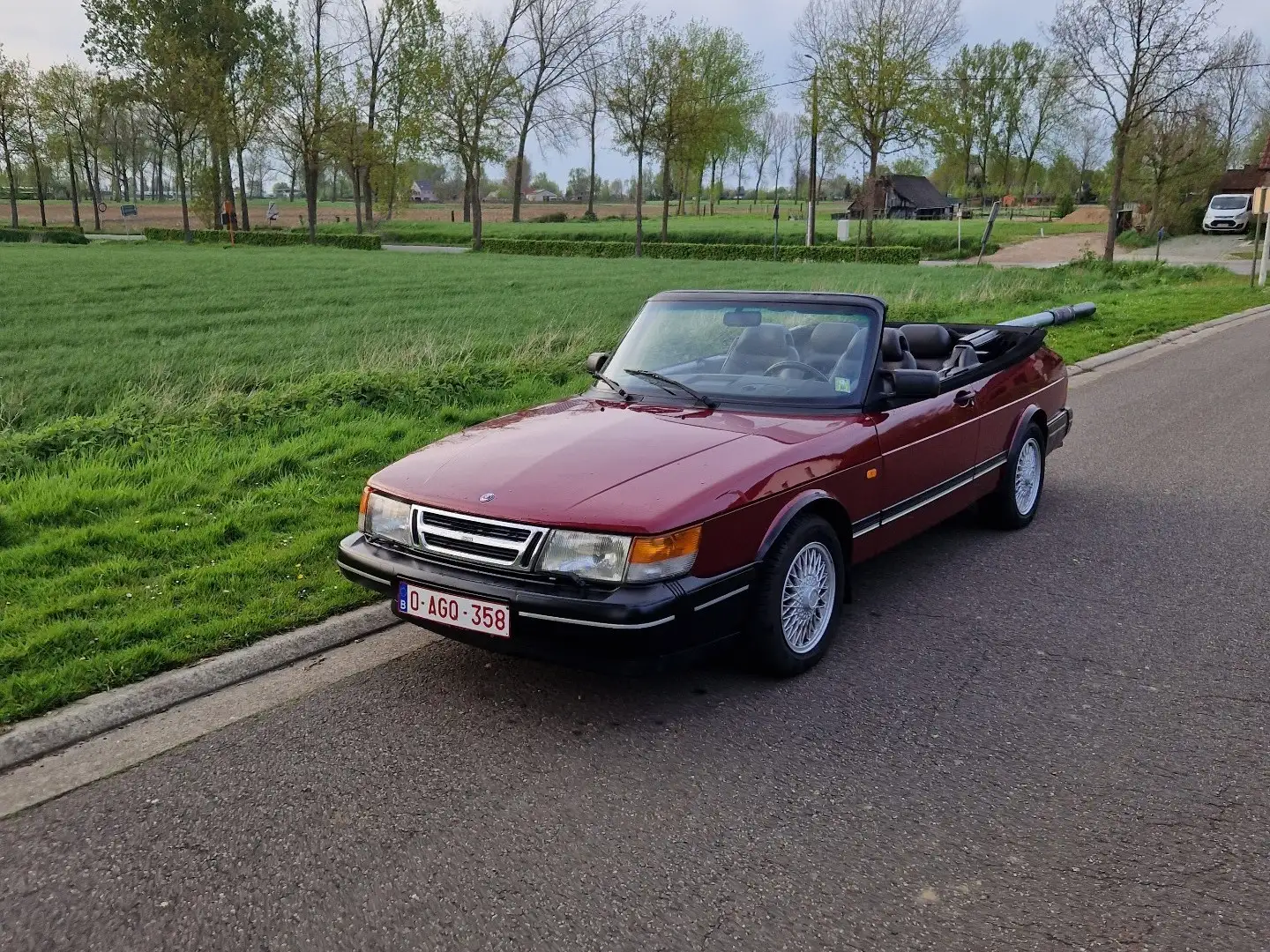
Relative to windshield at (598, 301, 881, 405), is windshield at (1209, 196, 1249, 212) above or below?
above

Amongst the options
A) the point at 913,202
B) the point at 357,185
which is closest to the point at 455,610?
the point at 357,185

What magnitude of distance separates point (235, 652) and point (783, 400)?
2674mm

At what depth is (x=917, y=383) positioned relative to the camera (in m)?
4.65

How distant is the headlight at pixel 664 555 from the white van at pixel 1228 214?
5099 centimetres

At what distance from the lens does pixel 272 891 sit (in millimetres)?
2719

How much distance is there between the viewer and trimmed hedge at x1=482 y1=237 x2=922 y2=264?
146 ft

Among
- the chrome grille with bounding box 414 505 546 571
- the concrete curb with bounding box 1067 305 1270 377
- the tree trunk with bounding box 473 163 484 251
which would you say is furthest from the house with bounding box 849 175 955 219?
the chrome grille with bounding box 414 505 546 571

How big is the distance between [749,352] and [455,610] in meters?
2.21

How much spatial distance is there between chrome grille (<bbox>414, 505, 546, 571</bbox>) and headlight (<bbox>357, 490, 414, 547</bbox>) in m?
0.07

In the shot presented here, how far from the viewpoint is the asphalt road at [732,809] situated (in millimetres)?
2592

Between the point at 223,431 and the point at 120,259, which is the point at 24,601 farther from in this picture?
the point at 120,259

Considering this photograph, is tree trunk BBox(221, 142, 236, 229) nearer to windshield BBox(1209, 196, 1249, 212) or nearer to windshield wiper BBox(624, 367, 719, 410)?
windshield BBox(1209, 196, 1249, 212)

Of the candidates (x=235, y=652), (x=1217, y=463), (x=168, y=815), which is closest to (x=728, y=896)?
(x=168, y=815)

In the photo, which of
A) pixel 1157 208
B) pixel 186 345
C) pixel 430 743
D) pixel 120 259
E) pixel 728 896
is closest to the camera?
pixel 728 896
